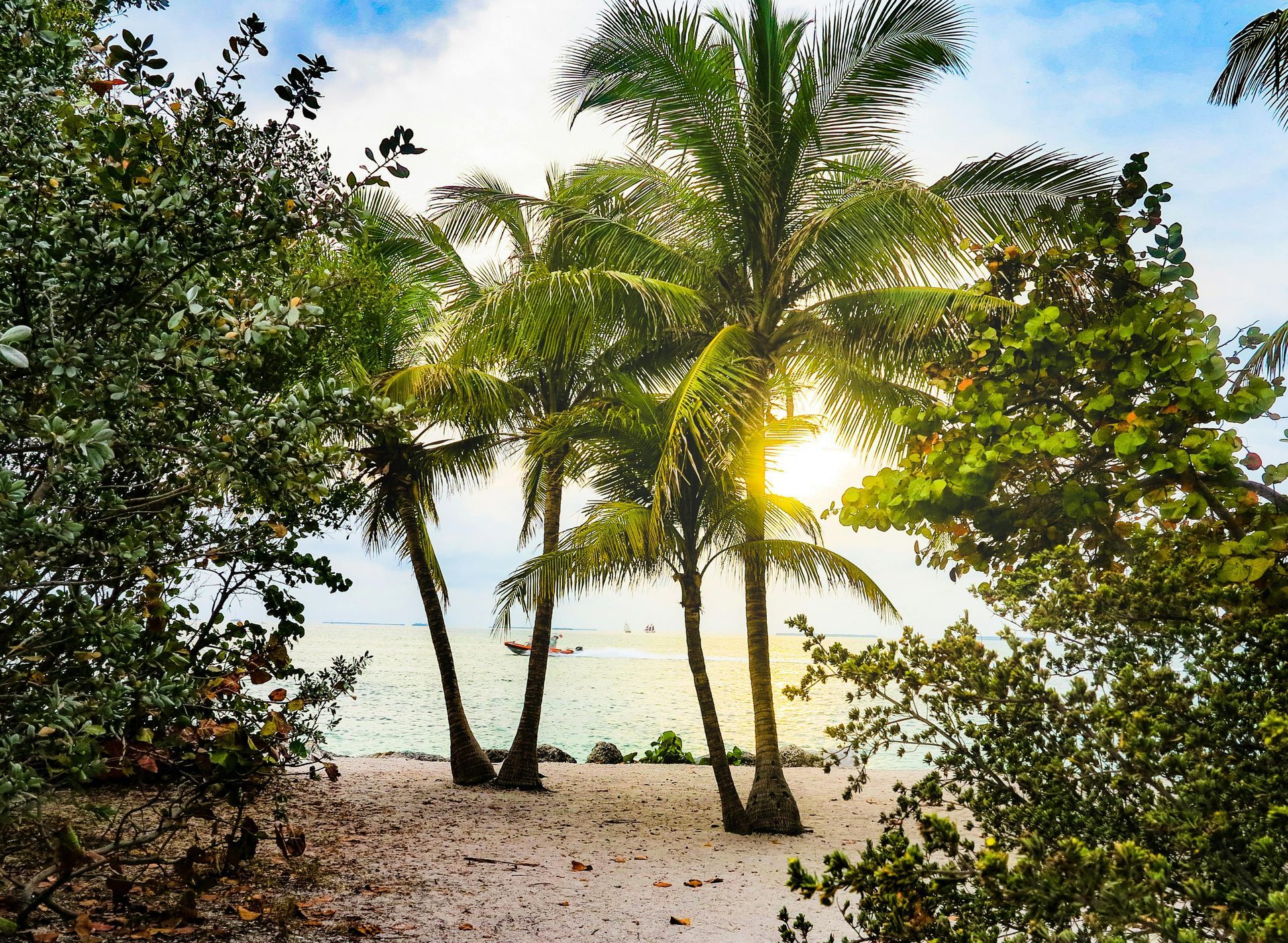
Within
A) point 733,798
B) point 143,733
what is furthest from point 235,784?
point 733,798

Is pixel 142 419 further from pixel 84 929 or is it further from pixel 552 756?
pixel 552 756

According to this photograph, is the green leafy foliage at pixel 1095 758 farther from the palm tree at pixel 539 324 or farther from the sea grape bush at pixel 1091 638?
the palm tree at pixel 539 324

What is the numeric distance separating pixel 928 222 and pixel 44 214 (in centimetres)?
Answer: 708

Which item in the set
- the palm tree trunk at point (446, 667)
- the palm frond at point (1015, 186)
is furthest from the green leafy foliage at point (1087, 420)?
the palm tree trunk at point (446, 667)

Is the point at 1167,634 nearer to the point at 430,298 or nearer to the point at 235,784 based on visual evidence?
the point at 235,784

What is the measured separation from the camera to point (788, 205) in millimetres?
8820

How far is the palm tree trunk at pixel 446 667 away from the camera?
10.9 metres

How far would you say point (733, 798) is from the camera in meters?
8.55

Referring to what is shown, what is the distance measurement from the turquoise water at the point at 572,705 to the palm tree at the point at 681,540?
1416 mm

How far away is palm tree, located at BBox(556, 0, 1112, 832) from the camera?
7836 mm

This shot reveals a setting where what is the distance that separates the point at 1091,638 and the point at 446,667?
984 cm

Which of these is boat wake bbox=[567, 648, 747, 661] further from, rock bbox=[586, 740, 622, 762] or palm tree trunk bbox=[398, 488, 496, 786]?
palm tree trunk bbox=[398, 488, 496, 786]

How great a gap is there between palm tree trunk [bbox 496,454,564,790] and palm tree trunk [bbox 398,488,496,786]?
397 mm

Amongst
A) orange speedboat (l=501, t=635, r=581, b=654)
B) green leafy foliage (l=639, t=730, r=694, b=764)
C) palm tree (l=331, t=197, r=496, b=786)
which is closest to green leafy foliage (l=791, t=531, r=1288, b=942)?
palm tree (l=331, t=197, r=496, b=786)
